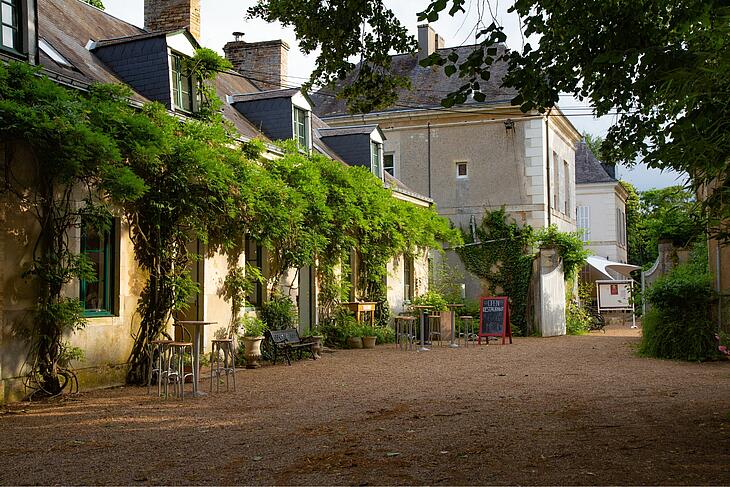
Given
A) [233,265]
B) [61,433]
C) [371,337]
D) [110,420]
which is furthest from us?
[371,337]

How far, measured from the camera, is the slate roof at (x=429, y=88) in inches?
936

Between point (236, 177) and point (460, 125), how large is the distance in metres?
13.0

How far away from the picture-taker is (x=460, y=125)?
77.7 feet

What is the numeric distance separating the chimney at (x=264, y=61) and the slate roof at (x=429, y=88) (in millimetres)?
4885

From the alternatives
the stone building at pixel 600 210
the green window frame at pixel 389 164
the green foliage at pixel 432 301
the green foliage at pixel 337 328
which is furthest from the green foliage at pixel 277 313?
the stone building at pixel 600 210

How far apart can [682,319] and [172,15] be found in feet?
35.4

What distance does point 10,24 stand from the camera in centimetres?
896

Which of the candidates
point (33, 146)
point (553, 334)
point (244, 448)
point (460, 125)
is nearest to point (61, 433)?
point (244, 448)

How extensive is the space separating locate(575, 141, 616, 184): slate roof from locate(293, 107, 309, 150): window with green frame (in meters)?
24.1

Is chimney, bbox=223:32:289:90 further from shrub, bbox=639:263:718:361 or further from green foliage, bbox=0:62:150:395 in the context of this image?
shrub, bbox=639:263:718:361

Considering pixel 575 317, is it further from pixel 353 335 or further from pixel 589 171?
pixel 589 171

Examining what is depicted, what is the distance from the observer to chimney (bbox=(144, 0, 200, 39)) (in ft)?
49.0

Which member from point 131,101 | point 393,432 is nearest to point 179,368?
point 393,432

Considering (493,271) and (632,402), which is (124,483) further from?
(493,271)
